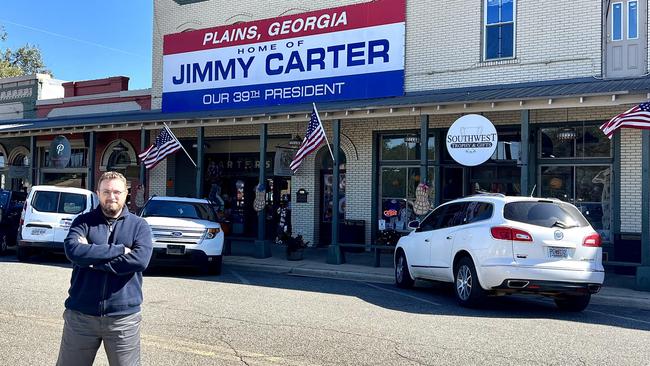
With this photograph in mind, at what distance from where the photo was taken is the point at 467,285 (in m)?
9.66

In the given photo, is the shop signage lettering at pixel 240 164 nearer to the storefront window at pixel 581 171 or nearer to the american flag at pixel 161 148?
the american flag at pixel 161 148

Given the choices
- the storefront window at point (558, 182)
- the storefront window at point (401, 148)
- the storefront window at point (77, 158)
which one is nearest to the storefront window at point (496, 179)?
the storefront window at point (558, 182)

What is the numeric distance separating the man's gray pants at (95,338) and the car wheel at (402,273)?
27.1ft

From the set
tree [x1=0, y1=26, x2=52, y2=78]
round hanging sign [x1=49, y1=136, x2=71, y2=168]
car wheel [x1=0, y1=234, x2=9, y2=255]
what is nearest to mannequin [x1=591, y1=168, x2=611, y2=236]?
car wheel [x1=0, y1=234, x2=9, y2=255]

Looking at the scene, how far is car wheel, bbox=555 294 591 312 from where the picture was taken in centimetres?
963

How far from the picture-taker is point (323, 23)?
63.6 ft

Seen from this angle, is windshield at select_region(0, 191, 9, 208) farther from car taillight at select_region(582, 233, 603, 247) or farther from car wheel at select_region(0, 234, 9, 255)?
car taillight at select_region(582, 233, 603, 247)

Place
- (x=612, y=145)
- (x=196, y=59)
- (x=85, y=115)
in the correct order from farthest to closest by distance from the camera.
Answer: (x=85, y=115)
(x=196, y=59)
(x=612, y=145)

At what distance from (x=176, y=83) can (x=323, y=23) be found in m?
6.30

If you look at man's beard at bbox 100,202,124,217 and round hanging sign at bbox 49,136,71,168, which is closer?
man's beard at bbox 100,202,124,217

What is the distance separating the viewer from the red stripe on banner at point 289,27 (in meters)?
18.2

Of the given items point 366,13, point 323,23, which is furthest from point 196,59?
point 366,13

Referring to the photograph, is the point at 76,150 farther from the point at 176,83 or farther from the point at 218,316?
the point at 218,316

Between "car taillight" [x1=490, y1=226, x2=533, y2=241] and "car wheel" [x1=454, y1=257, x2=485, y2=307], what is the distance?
642 mm
